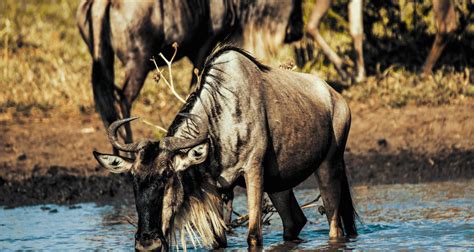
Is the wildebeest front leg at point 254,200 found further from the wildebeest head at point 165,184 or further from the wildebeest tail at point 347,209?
the wildebeest tail at point 347,209

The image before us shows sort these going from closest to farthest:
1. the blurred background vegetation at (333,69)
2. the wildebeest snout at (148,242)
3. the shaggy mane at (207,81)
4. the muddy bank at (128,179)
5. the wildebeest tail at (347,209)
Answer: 1. the wildebeest snout at (148,242)
2. the shaggy mane at (207,81)
3. the wildebeest tail at (347,209)
4. the muddy bank at (128,179)
5. the blurred background vegetation at (333,69)

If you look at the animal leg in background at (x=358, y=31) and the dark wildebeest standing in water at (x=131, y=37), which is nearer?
the dark wildebeest standing in water at (x=131, y=37)

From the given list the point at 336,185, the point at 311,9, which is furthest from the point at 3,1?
the point at 336,185

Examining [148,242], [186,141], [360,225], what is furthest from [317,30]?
[148,242]

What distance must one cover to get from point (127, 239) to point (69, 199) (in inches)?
70.0

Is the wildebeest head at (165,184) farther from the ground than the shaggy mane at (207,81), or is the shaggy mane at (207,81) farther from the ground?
the shaggy mane at (207,81)

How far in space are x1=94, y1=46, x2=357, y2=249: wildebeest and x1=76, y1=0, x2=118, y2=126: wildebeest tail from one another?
3.02 metres

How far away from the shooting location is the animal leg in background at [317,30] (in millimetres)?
12438

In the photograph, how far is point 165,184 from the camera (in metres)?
6.16

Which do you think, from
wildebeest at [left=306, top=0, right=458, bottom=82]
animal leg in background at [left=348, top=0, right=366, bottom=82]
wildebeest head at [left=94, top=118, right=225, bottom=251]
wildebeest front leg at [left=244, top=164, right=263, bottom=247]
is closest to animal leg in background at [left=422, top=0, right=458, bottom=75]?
wildebeest at [left=306, top=0, right=458, bottom=82]

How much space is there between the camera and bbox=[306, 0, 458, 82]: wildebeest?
39.6ft

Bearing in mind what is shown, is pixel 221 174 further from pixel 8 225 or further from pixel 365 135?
pixel 365 135

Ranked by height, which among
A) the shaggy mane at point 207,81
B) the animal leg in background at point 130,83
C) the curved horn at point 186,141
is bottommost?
the curved horn at point 186,141

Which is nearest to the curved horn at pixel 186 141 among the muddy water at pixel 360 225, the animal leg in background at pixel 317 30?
the muddy water at pixel 360 225
